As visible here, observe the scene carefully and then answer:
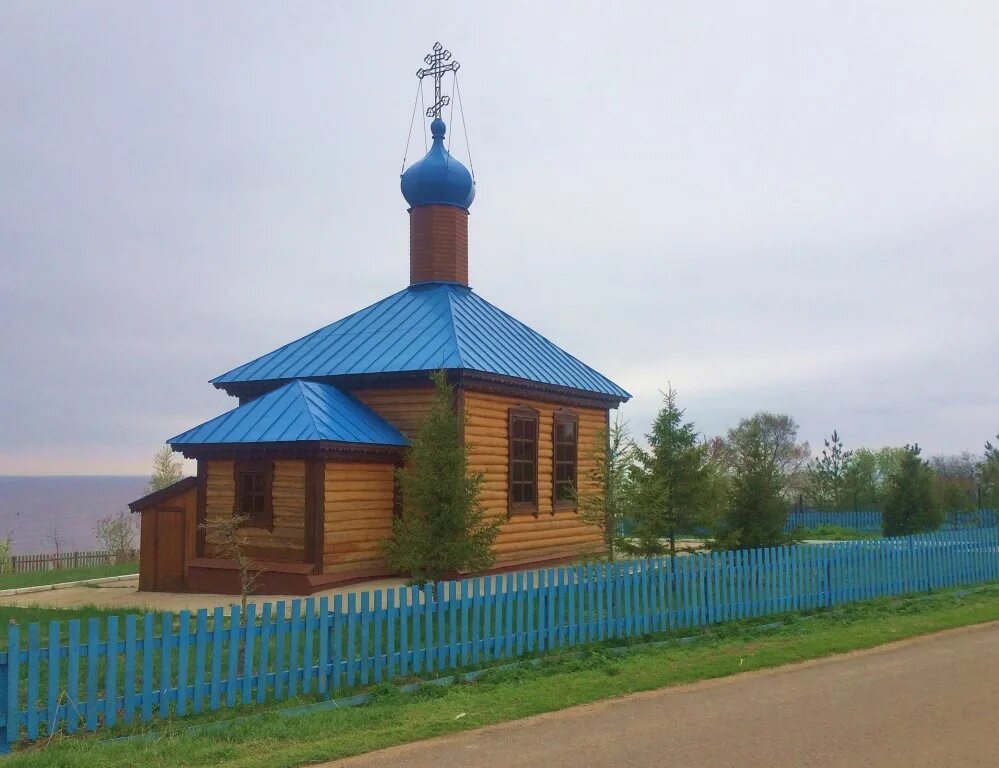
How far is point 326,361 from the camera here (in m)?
20.0

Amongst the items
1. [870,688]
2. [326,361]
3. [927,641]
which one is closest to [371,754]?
[870,688]

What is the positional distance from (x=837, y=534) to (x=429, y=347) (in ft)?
62.5

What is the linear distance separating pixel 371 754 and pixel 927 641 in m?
8.60

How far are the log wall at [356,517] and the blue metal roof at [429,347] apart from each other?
247 cm

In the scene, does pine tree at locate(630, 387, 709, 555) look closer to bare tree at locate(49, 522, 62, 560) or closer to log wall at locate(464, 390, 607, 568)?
log wall at locate(464, 390, 607, 568)

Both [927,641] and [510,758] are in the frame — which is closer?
[510,758]

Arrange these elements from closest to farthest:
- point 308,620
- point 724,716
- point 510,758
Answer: point 510,758, point 724,716, point 308,620

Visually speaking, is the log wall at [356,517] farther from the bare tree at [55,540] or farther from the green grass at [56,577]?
the bare tree at [55,540]

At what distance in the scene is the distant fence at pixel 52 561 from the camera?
96.2 feet

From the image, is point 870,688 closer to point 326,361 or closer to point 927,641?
point 927,641

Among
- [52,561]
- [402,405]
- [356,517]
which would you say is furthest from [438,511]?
[52,561]

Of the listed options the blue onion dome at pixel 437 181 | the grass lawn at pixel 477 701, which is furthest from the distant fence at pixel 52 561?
the grass lawn at pixel 477 701

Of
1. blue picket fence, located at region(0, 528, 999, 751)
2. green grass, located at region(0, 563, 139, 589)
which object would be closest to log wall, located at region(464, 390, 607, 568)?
blue picket fence, located at region(0, 528, 999, 751)

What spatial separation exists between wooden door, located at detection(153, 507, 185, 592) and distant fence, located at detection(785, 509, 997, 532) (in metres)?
21.4
